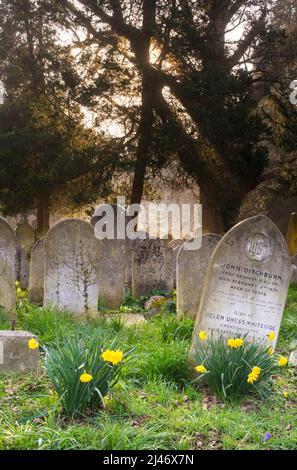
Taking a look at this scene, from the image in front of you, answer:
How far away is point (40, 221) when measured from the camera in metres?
21.0

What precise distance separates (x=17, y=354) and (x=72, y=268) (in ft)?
8.61

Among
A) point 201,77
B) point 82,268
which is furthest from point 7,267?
point 201,77

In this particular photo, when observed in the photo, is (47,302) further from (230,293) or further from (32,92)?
(32,92)

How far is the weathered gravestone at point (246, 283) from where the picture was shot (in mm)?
5125

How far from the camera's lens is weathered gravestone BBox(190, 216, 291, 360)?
512 centimetres

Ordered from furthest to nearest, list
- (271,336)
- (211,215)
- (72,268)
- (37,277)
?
(211,215)
(37,277)
(72,268)
(271,336)

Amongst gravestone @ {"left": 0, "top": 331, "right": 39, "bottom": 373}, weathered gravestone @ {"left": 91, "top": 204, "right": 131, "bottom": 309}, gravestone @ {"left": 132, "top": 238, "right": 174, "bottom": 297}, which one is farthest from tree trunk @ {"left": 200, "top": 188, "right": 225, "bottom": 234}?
gravestone @ {"left": 0, "top": 331, "right": 39, "bottom": 373}

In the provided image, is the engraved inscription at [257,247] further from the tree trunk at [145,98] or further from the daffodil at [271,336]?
the tree trunk at [145,98]

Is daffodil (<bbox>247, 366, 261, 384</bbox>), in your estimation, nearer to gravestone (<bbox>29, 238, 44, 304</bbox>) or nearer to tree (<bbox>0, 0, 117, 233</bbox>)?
gravestone (<bbox>29, 238, 44, 304</bbox>)

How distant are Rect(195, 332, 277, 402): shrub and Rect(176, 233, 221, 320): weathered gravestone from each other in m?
2.67

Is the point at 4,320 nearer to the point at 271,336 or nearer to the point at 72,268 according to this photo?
the point at 72,268

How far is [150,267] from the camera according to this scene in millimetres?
10453

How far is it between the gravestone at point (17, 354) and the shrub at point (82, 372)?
0.69 m

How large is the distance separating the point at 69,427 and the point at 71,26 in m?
14.7
